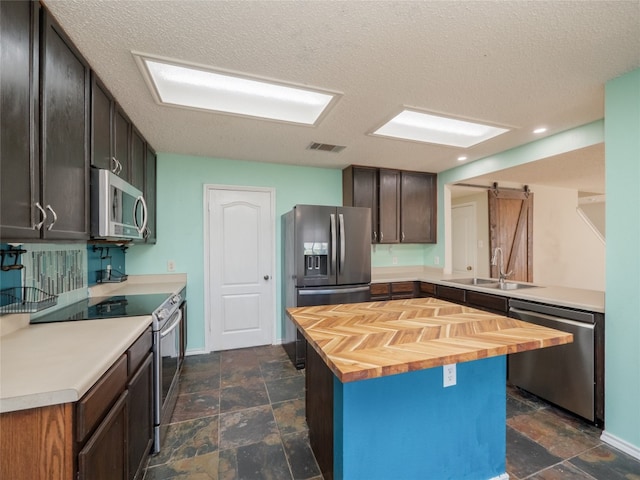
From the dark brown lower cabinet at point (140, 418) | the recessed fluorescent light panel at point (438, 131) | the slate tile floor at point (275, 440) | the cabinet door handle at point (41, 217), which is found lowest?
the slate tile floor at point (275, 440)

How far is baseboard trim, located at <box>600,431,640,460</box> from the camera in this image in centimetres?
174

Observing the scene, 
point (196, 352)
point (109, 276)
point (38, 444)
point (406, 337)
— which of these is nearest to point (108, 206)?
point (38, 444)

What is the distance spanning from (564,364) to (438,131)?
2.29 metres

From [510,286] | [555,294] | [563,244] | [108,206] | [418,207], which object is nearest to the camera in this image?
[108,206]

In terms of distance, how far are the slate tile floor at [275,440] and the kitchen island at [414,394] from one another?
12.3 inches

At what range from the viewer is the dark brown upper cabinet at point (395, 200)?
3802mm

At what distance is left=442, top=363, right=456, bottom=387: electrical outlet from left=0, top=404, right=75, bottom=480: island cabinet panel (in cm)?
151

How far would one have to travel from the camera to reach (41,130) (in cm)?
120

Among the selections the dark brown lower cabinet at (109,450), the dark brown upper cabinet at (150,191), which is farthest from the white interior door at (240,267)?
the dark brown lower cabinet at (109,450)

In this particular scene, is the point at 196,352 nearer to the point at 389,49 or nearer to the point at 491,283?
the point at 389,49

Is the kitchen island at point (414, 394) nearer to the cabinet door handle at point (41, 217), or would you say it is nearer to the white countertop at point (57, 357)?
the white countertop at point (57, 357)

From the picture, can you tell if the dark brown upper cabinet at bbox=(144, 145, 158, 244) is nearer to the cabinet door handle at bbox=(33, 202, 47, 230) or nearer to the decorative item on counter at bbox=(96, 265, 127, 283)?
the decorative item on counter at bbox=(96, 265, 127, 283)

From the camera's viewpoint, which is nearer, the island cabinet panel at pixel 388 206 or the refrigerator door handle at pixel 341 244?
the refrigerator door handle at pixel 341 244

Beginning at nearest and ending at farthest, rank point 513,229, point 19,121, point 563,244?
point 19,121, point 513,229, point 563,244
